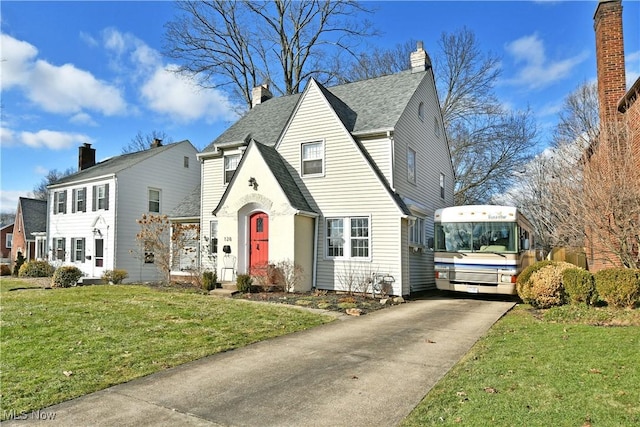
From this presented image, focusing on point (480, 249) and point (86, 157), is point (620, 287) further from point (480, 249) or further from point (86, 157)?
point (86, 157)

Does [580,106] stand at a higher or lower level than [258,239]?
higher

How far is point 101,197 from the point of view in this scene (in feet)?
80.8

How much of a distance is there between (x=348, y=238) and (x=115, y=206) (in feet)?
49.7

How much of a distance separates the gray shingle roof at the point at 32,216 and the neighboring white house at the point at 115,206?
1044 centimetres

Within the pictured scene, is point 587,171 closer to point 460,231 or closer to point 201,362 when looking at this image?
point 460,231

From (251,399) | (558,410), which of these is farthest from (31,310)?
(558,410)

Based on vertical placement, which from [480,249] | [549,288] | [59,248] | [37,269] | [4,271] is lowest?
[4,271]

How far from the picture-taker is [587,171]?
1027cm

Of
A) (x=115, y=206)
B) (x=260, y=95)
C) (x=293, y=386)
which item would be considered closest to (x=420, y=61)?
(x=260, y=95)

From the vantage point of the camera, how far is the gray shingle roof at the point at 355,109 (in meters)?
15.8

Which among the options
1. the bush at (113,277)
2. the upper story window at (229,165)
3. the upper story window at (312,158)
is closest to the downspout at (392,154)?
the upper story window at (312,158)

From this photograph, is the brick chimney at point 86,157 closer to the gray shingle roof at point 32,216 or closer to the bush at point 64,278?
the gray shingle roof at point 32,216

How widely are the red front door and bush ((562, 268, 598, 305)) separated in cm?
979

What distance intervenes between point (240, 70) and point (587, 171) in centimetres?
2738
